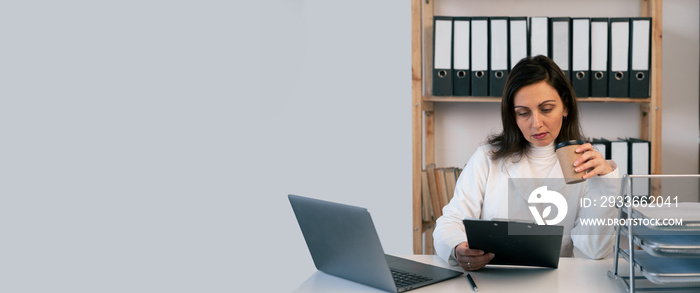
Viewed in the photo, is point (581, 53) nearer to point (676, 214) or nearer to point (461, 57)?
point (461, 57)

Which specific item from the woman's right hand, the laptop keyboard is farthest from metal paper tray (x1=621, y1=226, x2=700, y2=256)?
the laptop keyboard

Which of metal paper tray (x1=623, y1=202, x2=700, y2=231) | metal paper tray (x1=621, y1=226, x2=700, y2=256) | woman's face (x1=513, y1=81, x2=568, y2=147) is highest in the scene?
woman's face (x1=513, y1=81, x2=568, y2=147)

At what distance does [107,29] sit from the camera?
1.77 metres

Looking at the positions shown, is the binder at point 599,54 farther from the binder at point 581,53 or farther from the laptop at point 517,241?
the laptop at point 517,241

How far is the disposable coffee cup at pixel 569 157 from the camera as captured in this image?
53.9 inches

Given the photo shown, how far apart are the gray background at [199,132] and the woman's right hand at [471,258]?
96cm

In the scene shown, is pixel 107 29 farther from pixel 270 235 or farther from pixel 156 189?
pixel 270 235

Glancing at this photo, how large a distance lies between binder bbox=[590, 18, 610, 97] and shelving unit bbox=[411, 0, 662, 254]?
6 centimetres

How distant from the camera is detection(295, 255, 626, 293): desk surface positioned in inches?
54.1

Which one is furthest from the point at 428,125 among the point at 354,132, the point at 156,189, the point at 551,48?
the point at 156,189

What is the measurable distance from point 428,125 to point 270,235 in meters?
0.84

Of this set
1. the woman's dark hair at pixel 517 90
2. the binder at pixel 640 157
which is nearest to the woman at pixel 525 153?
the woman's dark hair at pixel 517 90

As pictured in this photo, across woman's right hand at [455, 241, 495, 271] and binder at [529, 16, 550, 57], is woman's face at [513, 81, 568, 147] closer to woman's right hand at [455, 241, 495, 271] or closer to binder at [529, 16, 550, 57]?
woman's right hand at [455, 241, 495, 271]

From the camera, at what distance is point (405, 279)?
1.43 m
